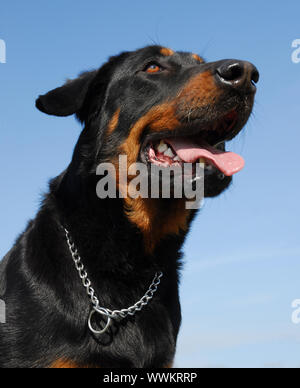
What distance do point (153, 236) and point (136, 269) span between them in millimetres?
322

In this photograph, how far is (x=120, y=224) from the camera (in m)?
4.23

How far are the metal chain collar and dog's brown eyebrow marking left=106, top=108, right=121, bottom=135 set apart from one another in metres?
0.97

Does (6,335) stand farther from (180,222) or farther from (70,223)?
(180,222)

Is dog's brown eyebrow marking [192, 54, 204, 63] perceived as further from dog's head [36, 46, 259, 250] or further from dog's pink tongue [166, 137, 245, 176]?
dog's pink tongue [166, 137, 245, 176]

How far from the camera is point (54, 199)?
455 centimetres

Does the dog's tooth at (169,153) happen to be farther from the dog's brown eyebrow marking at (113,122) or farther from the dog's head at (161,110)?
the dog's brown eyebrow marking at (113,122)

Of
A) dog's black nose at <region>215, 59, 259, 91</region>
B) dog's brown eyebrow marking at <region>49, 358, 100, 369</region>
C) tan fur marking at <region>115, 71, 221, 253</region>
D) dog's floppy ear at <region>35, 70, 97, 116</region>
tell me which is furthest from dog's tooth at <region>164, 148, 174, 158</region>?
dog's brown eyebrow marking at <region>49, 358, 100, 369</region>

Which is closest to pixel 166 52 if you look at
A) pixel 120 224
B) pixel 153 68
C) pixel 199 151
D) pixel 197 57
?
pixel 153 68

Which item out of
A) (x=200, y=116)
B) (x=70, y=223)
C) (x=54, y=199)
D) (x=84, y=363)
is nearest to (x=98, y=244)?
(x=70, y=223)

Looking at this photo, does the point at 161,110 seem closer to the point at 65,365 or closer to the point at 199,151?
the point at 199,151

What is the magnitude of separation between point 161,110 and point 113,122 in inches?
18.7

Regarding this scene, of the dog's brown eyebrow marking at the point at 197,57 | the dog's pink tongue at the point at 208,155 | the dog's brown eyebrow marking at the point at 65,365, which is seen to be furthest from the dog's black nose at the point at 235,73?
the dog's brown eyebrow marking at the point at 65,365

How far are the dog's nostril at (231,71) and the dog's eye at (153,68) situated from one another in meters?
0.78

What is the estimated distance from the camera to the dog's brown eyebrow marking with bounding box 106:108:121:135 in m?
4.46
